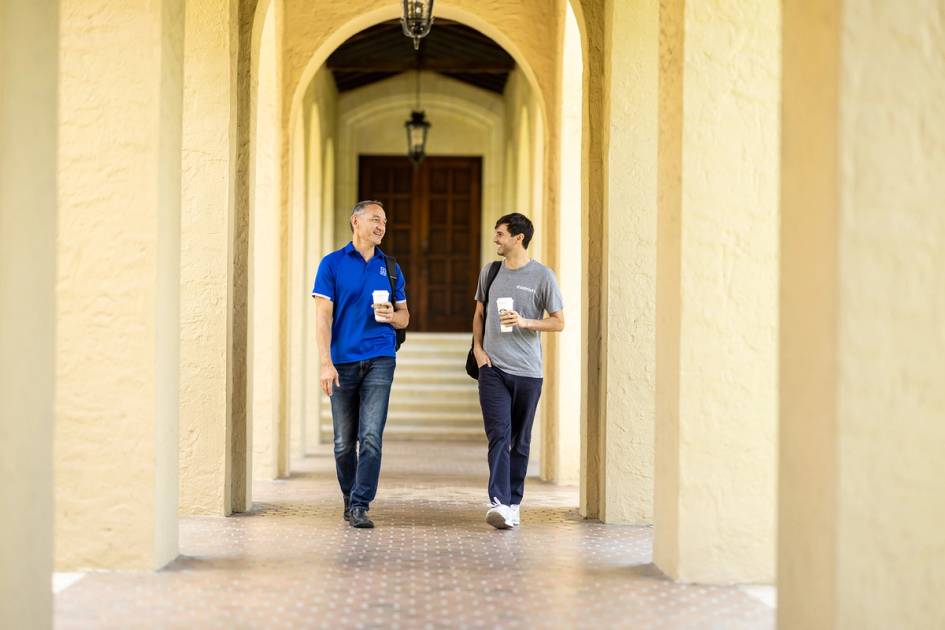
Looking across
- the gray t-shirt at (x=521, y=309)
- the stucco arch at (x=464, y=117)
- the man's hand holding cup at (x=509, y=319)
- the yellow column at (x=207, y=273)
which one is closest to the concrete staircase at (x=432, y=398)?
the stucco arch at (x=464, y=117)

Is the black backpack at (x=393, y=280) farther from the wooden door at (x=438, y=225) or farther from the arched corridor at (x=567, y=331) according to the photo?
the wooden door at (x=438, y=225)

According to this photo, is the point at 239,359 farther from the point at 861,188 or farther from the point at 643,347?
the point at 861,188

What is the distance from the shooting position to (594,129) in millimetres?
8211

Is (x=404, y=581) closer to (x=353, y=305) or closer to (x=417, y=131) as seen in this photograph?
(x=353, y=305)

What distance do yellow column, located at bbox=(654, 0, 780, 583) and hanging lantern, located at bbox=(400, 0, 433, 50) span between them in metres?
2.93

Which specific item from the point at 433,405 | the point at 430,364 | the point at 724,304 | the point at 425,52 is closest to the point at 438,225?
the point at 430,364

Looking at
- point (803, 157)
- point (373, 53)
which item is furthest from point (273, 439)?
point (373, 53)

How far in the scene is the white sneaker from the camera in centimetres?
743

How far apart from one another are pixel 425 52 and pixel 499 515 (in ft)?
38.3

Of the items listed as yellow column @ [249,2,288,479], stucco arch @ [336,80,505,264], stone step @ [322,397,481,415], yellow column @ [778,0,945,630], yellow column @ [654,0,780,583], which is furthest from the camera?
stucco arch @ [336,80,505,264]

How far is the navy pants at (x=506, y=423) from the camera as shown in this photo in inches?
293

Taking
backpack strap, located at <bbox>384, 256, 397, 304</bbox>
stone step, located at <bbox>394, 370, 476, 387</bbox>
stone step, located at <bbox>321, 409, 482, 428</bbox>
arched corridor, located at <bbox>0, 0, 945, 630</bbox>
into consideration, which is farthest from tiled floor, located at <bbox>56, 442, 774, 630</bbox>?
stone step, located at <bbox>394, 370, 476, 387</bbox>

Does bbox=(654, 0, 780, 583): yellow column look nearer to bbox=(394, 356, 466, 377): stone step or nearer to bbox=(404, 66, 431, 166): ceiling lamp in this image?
bbox=(404, 66, 431, 166): ceiling lamp

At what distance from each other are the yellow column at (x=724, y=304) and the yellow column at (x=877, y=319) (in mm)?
1690
